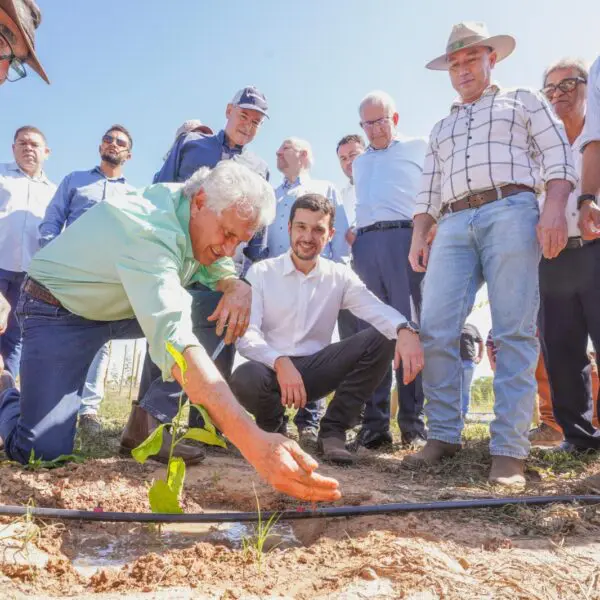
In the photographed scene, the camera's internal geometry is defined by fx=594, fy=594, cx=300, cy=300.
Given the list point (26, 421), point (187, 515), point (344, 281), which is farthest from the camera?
point (344, 281)

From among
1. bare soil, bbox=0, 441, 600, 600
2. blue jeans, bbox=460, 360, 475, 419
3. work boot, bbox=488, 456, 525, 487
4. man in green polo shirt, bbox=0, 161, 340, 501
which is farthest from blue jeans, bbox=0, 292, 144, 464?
blue jeans, bbox=460, 360, 475, 419

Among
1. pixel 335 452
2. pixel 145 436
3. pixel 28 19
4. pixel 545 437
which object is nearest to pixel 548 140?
pixel 335 452

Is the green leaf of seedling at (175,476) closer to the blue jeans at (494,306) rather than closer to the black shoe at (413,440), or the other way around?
the blue jeans at (494,306)

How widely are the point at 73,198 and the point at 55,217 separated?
0.63 ft

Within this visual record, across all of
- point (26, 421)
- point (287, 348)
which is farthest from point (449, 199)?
point (26, 421)

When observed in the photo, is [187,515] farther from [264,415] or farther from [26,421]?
[264,415]

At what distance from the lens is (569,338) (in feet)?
11.4

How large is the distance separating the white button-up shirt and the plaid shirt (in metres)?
3.27

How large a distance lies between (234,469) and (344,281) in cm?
146

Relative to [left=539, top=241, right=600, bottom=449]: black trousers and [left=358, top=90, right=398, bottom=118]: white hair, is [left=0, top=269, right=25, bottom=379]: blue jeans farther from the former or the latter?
[left=539, top=241, right=600, bottom=449]: black trousers

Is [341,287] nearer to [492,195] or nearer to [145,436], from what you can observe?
[492,195]

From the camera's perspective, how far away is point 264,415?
3.58 m

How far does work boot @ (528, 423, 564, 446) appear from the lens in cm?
431

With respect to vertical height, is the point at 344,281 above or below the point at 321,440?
above
